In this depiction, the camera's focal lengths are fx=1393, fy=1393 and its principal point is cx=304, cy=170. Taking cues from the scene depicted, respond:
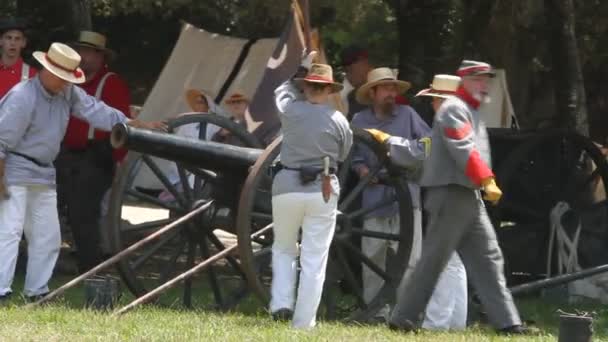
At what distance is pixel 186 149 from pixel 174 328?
137 centimetres

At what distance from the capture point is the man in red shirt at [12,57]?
9.84 meters

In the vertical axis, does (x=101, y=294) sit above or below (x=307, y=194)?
below

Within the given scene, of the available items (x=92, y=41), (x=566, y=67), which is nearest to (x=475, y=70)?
(x=92, y=41)

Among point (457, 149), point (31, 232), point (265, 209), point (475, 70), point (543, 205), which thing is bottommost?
point (31, 232)

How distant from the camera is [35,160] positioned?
8.63 metres

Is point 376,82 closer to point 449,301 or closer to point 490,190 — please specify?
point 449,301

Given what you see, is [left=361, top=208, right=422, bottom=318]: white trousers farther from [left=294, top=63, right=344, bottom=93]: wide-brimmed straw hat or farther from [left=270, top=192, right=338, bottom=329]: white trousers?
[left=294, top=63, right=344, bottom=93]: wide-brimmed straw hat

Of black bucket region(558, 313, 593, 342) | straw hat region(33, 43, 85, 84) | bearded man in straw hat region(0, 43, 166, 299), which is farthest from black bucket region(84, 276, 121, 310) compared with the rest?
black bucket region(558, 313, 593, 342)

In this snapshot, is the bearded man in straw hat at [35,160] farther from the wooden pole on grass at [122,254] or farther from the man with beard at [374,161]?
the man with beard at [374,161]

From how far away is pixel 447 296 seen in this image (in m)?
8.08

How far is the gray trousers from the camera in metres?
7.54

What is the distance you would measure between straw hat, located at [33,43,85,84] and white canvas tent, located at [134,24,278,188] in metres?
4.87

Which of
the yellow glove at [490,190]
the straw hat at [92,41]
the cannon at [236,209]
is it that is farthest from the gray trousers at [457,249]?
the straw hat at [92,41]

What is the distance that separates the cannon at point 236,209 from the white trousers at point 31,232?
1.42 ft
